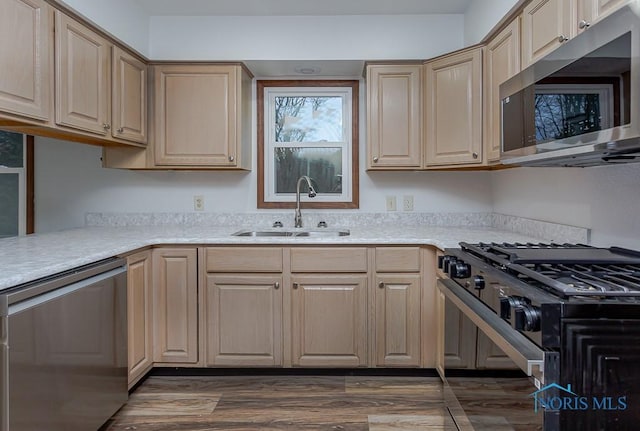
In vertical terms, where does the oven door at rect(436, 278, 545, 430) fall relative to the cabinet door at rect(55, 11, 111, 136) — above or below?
below

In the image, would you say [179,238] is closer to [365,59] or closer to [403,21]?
[365,59]

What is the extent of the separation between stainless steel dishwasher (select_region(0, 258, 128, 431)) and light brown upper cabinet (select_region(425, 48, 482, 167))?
6.54ft

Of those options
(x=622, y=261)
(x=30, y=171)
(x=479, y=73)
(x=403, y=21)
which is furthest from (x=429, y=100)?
(x=30, y=171)

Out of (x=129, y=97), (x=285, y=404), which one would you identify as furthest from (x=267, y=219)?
(x=285, y=404)

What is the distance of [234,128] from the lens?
2.88 metres

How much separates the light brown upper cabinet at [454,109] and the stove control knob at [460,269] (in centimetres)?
103

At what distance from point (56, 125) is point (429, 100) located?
7.02 ft

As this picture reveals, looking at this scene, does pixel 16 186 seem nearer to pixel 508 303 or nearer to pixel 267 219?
pixel 267 219

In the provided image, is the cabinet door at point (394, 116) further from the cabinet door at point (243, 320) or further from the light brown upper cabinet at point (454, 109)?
the cabinet door at point (243, 320)

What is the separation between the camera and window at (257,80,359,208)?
3.23m

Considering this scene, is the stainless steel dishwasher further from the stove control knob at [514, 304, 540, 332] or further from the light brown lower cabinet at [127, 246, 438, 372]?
the stove control knob at [514, 304, 540, 332]

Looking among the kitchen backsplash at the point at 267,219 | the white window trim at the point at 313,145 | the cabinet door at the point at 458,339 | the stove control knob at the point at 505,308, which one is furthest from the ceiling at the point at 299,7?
the stove control knob at the point at 505,308

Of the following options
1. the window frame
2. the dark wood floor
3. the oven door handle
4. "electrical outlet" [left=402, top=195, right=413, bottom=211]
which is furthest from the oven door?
the window frame

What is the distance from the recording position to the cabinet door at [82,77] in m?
2.07
